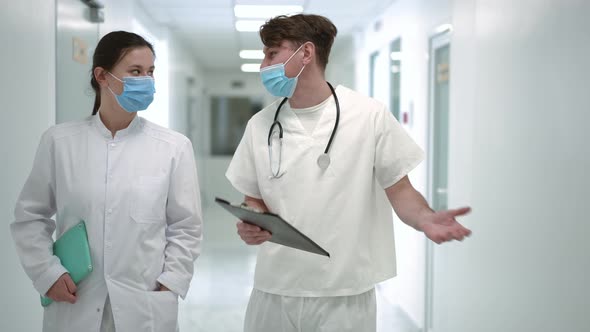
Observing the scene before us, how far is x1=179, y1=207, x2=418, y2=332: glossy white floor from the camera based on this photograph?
15.2ft

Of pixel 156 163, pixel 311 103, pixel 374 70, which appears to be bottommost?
pixel 156 163

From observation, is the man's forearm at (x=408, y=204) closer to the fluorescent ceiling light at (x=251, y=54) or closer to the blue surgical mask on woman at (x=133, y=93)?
the blue surgical mask on woman at (x=133, y=93)

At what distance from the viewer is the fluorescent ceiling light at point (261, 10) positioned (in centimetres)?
638

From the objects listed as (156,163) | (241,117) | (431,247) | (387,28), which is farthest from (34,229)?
(241,117)

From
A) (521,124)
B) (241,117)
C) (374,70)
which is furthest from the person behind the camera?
(241,117)

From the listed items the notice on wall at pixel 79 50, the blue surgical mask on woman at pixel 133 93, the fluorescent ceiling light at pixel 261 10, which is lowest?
the blue surgical mask on woman at pixel 133 93

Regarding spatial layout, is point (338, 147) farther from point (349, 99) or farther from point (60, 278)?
point (60, 278)

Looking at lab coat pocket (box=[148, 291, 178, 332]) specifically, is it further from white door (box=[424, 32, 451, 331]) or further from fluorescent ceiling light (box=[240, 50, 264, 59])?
fluorescent ceiling light (box=[240, 50, 264, 59])

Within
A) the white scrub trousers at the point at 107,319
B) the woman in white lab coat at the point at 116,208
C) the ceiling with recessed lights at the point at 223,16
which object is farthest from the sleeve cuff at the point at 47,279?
the ceiling with recessed lights at the point at 223,16

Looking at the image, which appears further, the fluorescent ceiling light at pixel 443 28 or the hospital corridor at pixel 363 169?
the fluorescent ceiling light at pixel 443 28

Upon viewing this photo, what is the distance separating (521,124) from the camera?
2840mm

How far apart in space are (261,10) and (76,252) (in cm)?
514

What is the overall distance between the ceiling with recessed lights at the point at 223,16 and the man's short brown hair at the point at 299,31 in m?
4.14

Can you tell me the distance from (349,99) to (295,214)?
43 cm
